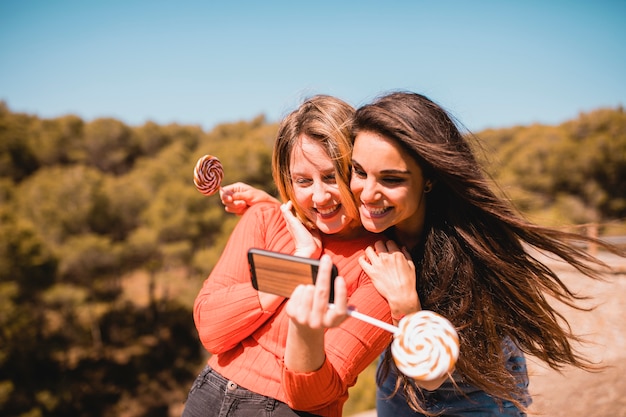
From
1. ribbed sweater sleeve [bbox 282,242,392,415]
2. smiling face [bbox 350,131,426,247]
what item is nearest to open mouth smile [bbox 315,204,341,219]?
smiling face [bbox 350,131,426,247]

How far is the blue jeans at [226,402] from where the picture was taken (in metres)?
1.63

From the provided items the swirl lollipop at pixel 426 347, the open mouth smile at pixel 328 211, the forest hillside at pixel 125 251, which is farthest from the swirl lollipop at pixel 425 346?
the forest hillside at pixel 125 251

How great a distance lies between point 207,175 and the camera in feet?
8.22

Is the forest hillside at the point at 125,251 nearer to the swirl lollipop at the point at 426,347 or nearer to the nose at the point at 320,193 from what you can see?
the nose at the point at 320,193

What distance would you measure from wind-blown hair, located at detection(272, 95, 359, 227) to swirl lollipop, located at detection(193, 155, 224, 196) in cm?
62

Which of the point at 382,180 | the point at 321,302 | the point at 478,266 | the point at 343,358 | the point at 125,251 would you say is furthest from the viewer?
the point at 125,251

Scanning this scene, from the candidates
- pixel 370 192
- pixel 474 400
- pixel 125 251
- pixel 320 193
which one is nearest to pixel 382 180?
pixel 370 192

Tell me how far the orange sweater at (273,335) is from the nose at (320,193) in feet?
0.97

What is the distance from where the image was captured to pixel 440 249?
210 cm

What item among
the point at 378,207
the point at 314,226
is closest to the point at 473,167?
the point at 378,207

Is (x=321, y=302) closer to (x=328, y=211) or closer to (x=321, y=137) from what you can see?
(x=328, y=211)

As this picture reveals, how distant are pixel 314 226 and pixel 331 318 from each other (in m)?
0.87

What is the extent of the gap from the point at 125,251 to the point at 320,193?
1778 cm

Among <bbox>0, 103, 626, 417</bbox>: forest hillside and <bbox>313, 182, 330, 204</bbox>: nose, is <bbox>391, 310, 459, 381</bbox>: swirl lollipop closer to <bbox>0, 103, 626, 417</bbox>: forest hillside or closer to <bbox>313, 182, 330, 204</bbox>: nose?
<bbox>313, 182, 330, 204</bbox>: nose
